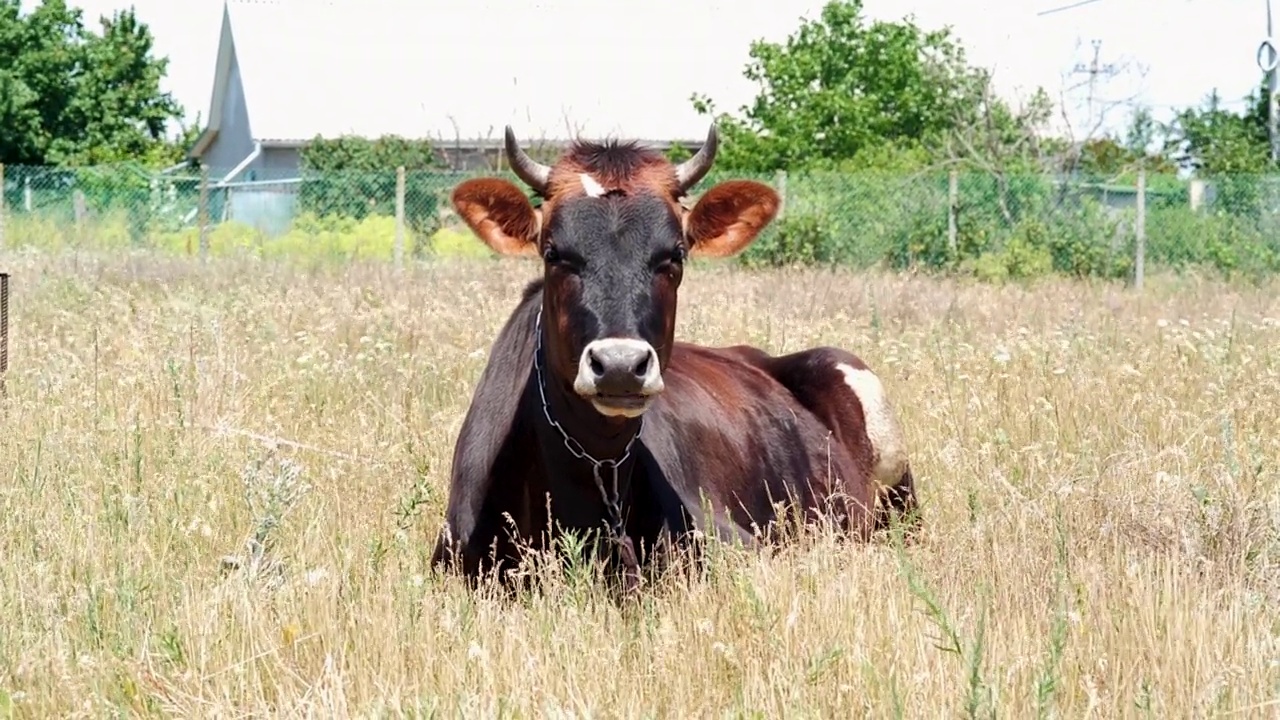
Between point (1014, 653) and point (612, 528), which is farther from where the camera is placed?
point (612, 528)

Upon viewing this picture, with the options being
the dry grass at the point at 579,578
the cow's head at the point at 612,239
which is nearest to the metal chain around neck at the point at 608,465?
the cow's head at the point at 612,239

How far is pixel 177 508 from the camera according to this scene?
5.99m

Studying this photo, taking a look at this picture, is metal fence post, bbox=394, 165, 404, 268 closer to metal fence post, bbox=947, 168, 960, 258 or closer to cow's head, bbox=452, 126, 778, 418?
metal fence post, bbox=947, 168, 960, 258

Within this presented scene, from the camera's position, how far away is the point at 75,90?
4591 centimetres

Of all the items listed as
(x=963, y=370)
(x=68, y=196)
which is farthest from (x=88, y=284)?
(x=68, y=196)

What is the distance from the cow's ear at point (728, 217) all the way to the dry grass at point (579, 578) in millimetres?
1311

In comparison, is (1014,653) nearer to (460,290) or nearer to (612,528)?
(612,528)

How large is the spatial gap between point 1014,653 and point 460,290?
10.6 m

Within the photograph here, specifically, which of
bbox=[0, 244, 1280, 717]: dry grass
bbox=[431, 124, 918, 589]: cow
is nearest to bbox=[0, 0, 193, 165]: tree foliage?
bbox=[0, 244, 1280, 717]: dry grass

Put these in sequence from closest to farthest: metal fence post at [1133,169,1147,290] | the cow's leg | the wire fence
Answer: the cow's leg, metal fence post at [1133,169,1147,290], the wire fence

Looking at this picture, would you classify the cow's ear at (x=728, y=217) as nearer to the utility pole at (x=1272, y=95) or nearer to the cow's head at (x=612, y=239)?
the cow's head at (x=612, y=239)

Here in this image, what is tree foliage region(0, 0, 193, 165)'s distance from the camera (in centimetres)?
4356

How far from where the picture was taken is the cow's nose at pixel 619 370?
505 centimetres

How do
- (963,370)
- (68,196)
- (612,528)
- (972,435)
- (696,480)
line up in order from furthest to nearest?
(68,196)
(963,370)
(972,435)
(696,480)
(612,528)
